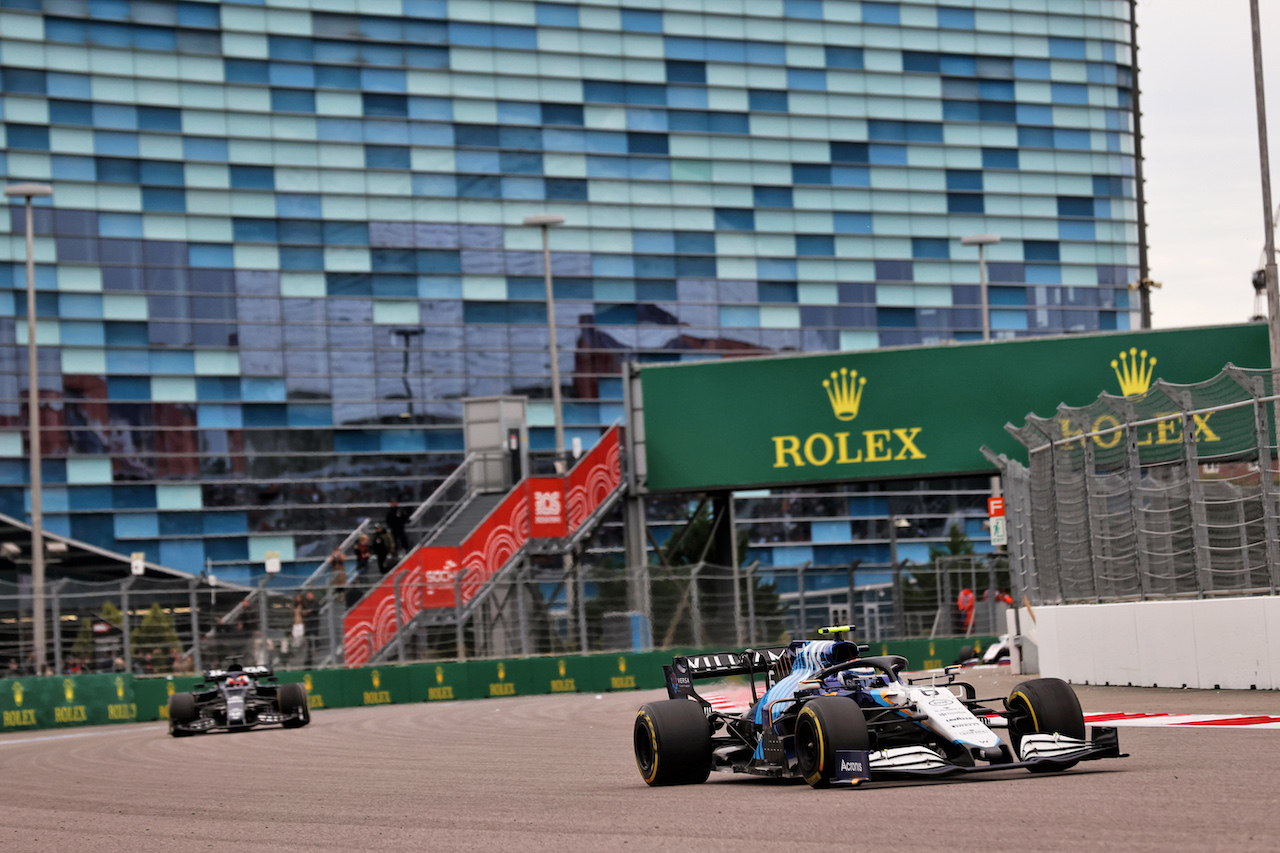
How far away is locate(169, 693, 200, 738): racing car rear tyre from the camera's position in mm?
22125

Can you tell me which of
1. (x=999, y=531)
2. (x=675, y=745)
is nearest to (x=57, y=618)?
(x=999, y=531)

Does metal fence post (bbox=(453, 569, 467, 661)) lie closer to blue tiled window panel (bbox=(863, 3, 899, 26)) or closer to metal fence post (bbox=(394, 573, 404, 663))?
metal fence post (bbox=(394, 573, 404, 663))

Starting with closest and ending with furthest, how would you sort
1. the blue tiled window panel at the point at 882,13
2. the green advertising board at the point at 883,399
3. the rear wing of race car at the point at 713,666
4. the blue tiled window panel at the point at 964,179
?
the rear wing of race car at the point at 713,666, the green advertising board at the point at 883,399, the blue tiled window panel at the point at 882,13, the blue tiled window panel at the point at 964,179

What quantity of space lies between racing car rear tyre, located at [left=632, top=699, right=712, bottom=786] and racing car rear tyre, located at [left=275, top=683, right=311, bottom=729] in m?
12.9

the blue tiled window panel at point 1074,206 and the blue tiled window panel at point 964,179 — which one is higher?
the blue tiled window panel at point 964,179

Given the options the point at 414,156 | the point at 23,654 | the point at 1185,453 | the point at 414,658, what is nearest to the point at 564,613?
the point at 414,658

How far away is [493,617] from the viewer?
102ft

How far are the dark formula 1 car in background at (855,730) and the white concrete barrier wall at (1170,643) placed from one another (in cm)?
559

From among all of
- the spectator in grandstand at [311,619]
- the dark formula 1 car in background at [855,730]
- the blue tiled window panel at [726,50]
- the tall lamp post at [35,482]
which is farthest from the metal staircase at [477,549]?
the blue tiled window panel at [726,50]

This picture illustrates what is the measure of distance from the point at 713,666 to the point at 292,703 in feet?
41.7

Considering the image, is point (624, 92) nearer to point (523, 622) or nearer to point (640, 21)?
point (640, 21)

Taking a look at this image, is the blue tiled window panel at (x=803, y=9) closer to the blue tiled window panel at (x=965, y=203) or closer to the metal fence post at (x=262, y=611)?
the blue tiled window panel at (x=965, y=203)

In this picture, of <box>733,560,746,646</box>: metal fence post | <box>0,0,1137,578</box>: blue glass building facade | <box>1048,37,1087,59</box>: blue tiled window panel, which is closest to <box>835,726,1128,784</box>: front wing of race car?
<box>733,560,746,646</box>: metal fence post

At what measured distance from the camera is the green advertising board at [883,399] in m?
33.8
